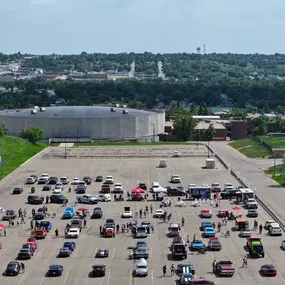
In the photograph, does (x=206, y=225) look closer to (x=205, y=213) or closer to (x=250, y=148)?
(x=205, y=213)

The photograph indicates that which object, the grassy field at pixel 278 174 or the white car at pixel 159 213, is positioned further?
the grassy field at pixel 278 174

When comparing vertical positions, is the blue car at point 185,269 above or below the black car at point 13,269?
above

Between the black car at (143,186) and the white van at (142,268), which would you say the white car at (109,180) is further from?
the white van at (142,268)

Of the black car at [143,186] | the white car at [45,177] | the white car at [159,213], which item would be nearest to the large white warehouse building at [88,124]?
the white car at [45,177]

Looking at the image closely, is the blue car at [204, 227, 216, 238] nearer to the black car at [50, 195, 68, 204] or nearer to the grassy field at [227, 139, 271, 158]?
the black car at [50, 195, 68, 204]

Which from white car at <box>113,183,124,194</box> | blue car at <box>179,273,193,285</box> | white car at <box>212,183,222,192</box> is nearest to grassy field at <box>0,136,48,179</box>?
white car at <box>113,183,124,194</box>

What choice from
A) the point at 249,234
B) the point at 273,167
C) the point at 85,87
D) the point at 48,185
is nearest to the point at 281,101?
the point at 85,87
